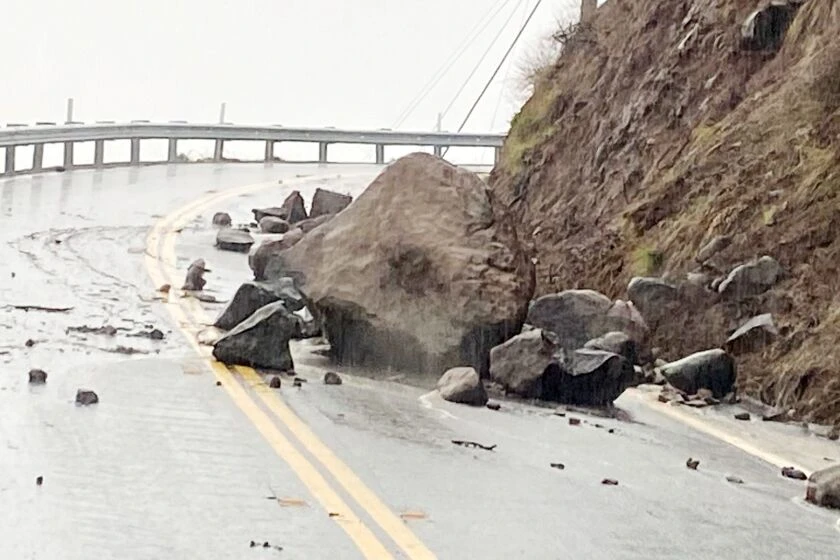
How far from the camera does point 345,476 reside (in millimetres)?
7246

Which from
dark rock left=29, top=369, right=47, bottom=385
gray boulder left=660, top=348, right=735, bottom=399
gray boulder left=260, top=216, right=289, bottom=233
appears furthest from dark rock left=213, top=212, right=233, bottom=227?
dark rock left=29, top=369, right=47, bottom=385

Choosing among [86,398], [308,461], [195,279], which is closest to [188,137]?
[195,279]

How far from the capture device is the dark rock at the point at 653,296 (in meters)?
12.0

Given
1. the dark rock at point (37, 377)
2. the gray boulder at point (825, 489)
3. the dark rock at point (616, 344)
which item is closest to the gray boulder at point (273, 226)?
the dark rock at point (616, 344)

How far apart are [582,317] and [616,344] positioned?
2.14 feet

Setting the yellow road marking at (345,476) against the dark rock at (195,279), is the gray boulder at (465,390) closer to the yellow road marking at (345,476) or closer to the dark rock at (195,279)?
the yellow road marking at (345,476)

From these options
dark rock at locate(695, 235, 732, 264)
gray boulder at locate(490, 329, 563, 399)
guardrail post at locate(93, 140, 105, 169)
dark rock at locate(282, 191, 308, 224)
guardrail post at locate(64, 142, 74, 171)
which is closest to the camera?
gray boulder at locate(490, 329, 563, 399)

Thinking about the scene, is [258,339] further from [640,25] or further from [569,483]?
[640,25]

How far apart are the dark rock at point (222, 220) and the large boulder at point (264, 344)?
9167 millimetres

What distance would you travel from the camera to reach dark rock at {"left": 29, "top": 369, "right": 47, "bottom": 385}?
30.0 ft

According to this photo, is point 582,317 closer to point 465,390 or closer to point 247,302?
point 465,390

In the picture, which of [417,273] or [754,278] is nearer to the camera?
[417,273]

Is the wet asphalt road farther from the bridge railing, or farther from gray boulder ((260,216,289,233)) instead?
the bridge railing

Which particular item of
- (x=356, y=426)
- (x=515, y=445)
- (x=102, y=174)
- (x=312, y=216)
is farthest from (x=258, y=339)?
(x=102, y=174)
